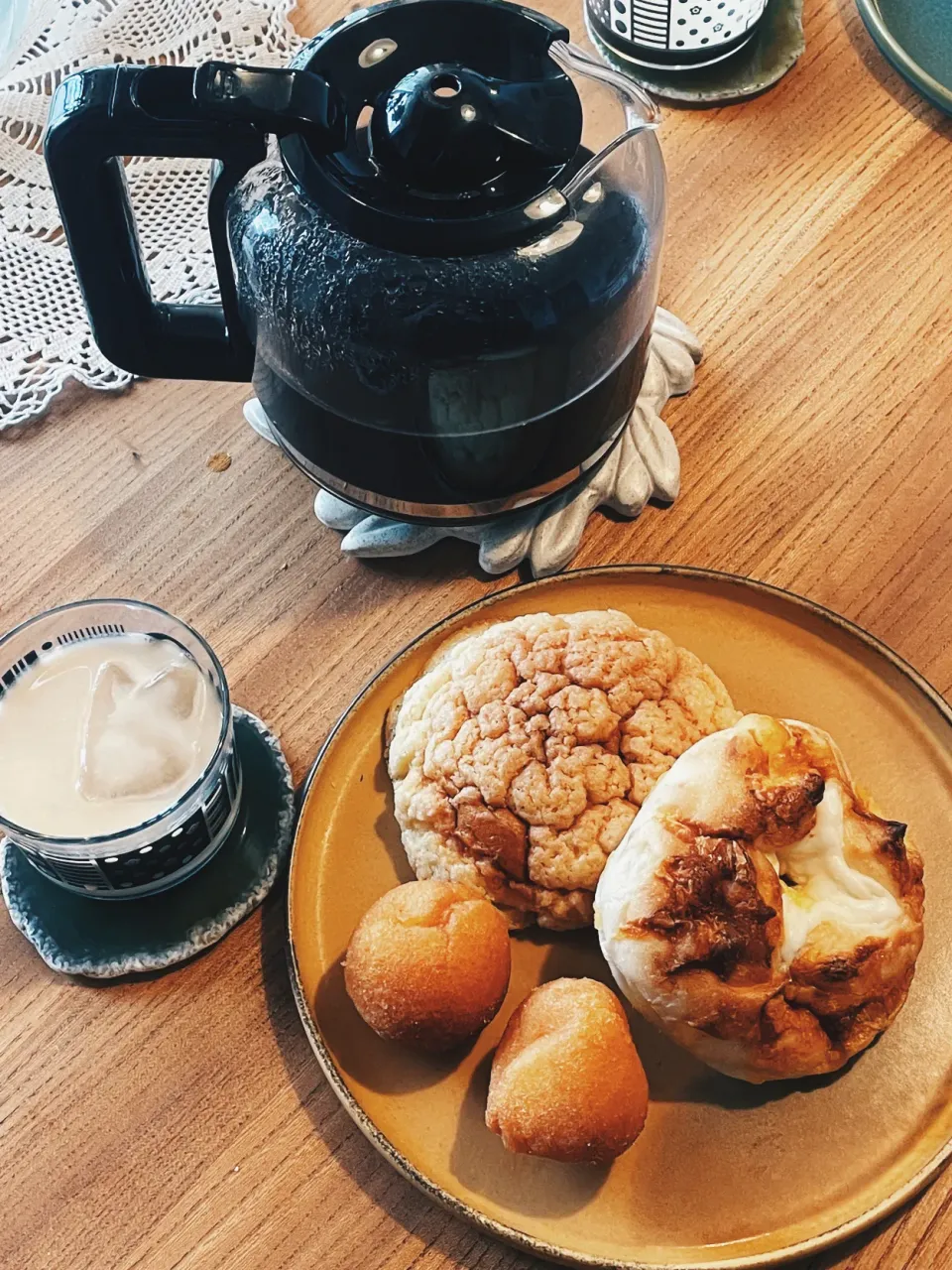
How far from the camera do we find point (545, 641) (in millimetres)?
864

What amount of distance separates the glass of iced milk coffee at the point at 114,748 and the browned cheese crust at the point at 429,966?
0.15 metres

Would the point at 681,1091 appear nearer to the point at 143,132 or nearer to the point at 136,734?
the point at 136,734

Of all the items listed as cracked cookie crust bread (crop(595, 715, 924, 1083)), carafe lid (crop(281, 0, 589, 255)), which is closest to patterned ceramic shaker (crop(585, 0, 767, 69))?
carafe lid (crop(281, 0, 589, 255))

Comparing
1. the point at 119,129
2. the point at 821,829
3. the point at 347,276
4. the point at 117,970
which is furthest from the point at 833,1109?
the point at 119,129

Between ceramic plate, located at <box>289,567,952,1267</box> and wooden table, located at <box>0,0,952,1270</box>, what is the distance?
0.05 meters

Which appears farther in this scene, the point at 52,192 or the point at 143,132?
the point at 52,192

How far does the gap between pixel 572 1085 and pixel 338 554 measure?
1.60 feet

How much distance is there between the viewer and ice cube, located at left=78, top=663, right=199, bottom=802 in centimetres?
80

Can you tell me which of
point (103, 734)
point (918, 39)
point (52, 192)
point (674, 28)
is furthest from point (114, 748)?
point (918, 39)

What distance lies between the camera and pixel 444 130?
2.41 ft

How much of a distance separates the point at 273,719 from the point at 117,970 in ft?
0.71

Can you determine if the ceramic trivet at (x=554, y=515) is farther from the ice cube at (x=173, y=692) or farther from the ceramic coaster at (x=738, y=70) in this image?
the ceramic coaster at (x=738, y=70)

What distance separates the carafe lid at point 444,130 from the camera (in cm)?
74

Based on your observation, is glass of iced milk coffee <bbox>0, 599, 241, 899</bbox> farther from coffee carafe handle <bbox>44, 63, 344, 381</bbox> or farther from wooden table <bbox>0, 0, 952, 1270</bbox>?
coffee carafe handle <bbox>44, 63, 344, 381</bbox>
